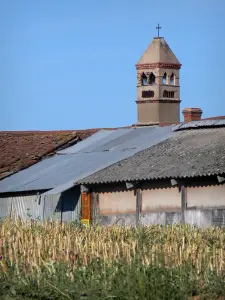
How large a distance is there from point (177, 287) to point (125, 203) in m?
16.3

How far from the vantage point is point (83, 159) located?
33406 mm

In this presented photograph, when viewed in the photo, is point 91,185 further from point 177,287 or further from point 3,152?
point 177,287

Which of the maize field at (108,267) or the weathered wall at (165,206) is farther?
the weathered wall at (165,206)

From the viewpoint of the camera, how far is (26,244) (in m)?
16.5

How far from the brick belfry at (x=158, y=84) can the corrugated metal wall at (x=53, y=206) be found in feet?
135

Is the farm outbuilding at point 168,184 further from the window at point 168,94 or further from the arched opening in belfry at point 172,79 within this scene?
the arched opening in belfry at point 172,79

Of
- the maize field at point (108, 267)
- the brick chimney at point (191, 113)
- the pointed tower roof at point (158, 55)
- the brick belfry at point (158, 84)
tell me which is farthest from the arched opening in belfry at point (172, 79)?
the maize field at point (108, 267)

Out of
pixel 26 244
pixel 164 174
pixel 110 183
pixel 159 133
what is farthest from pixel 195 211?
pixel 26 244

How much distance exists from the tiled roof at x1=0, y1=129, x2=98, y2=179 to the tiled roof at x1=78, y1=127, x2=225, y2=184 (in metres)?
5.85

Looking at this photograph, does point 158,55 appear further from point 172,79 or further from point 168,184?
point 168,184

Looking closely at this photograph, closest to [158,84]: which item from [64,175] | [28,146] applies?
[28,146]

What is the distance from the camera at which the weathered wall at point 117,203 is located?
2892 centimetres

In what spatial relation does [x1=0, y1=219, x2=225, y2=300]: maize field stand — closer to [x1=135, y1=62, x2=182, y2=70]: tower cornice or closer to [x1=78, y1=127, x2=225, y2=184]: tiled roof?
[x1=78, y1=127, x2=225, y2=184]: tiled roof

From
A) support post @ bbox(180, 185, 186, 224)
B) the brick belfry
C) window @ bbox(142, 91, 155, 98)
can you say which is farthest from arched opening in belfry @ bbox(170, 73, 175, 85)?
support post @ bbox(180, 185, 186, 224)
